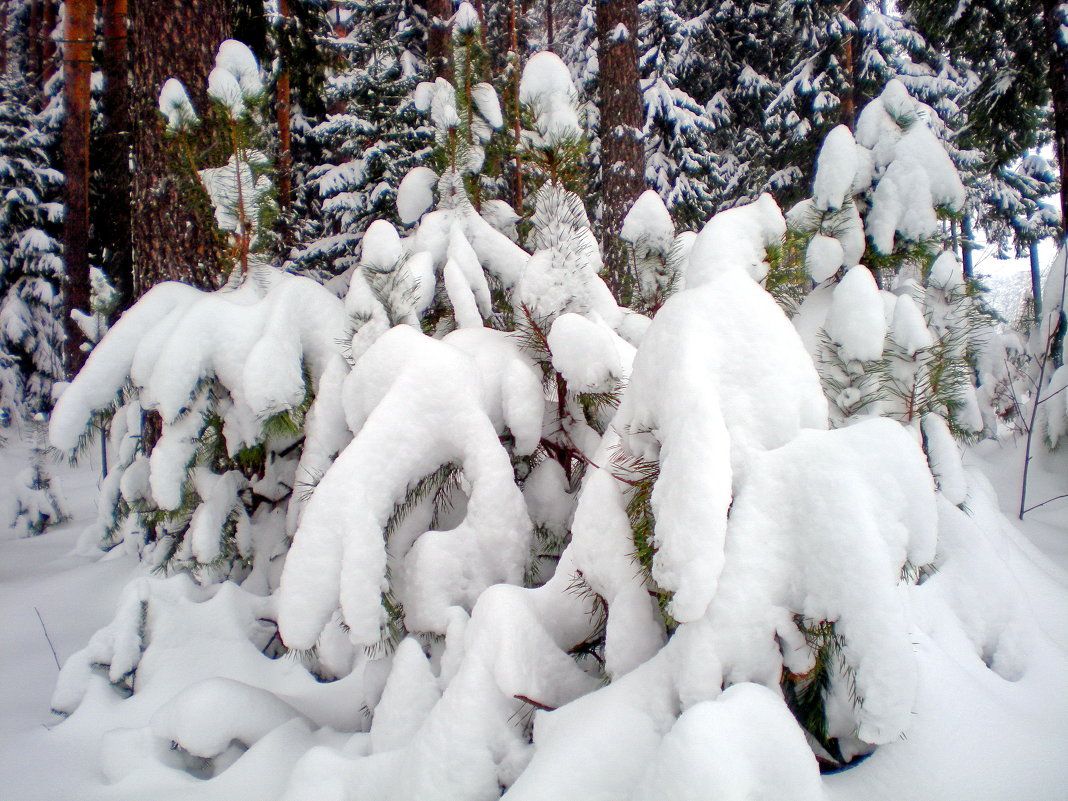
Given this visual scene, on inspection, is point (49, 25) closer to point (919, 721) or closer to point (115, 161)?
point (115, 161)

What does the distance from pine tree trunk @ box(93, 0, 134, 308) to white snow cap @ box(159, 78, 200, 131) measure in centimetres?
427

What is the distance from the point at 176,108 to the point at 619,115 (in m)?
4.17

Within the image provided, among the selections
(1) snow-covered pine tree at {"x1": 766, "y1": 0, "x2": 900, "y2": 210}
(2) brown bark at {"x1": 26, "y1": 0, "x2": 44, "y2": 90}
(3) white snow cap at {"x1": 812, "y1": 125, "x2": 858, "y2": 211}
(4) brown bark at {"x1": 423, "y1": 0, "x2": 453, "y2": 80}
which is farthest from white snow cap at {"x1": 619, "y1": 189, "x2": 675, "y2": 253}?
(2) brown bark at {"x1": 26, "y1": 0, "x2": 44, "y2": 90}

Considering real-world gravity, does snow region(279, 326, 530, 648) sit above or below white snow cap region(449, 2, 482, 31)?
below

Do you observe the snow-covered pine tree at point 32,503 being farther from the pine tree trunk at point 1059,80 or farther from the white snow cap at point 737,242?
the pine tree trunk at point 1059,80

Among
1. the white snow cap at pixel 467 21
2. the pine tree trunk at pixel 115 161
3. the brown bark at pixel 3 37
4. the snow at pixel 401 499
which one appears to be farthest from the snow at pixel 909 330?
the brown bark at pixel 3 37

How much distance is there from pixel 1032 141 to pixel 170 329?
9930 mm

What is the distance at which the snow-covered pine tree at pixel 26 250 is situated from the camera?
1186 centimetres

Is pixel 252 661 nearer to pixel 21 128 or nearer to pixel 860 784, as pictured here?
pixel 860 784

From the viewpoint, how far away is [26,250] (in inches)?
468

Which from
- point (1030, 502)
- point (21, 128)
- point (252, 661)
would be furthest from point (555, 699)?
point (21, 128)

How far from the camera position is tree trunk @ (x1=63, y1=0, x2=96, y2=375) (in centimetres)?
831

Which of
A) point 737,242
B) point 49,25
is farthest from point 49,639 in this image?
point 49,25

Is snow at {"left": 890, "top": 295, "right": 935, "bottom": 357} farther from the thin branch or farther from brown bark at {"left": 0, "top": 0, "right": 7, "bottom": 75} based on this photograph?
brown bark at {"left": 0, "top": 0, "right": 7, "bottom": 75}
